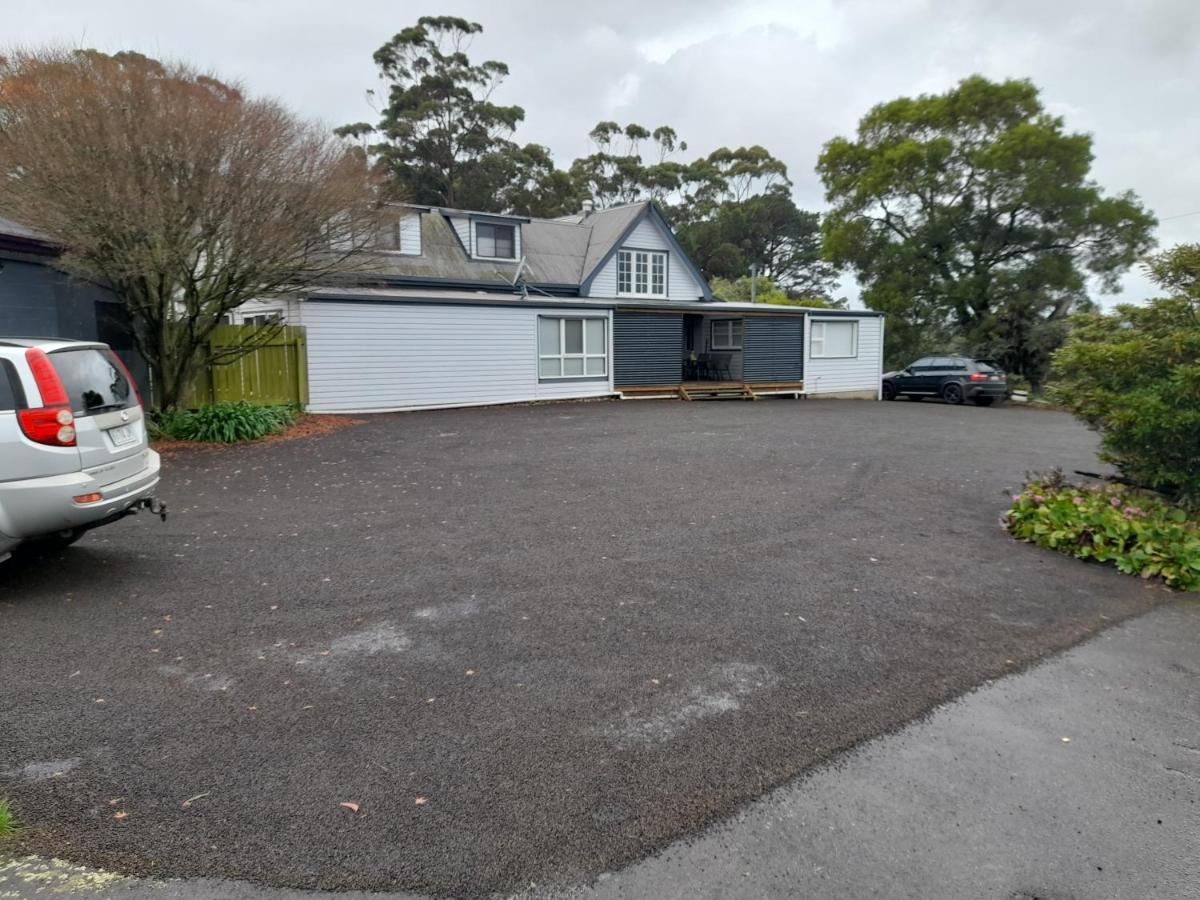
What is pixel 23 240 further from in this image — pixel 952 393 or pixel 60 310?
pixel 952 393

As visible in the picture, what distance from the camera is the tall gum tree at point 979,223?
Answer: 86.6 ft

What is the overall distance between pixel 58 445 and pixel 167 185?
26.2 ft

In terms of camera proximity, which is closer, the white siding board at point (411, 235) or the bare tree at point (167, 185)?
the bare tree at point (167, 185)

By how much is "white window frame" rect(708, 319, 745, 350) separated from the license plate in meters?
19.5

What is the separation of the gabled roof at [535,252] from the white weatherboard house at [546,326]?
6 cm

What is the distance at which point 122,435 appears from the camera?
17.5 ft

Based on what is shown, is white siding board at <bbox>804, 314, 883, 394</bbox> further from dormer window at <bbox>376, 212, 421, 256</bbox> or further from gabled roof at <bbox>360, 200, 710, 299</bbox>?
dormer window at <bbox>376, 212, 421, 256</bbox>

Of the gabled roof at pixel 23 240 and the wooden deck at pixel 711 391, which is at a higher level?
the gabled roof at pixel 23 240

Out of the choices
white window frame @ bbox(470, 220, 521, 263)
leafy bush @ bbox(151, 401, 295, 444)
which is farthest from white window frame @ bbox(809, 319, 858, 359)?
leafy bush @ bbox(151, 401, 295, 444)

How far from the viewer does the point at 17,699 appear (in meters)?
3.54

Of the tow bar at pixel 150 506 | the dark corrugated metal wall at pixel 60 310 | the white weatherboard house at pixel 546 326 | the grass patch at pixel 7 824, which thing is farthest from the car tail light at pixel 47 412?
the white weatherboard house at pixel 546 326

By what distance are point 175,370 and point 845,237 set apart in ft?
84.8

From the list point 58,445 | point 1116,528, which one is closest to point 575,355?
point 1116,528

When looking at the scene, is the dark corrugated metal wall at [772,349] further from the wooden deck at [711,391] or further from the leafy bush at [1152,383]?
the leafy bush at [1152,383]
